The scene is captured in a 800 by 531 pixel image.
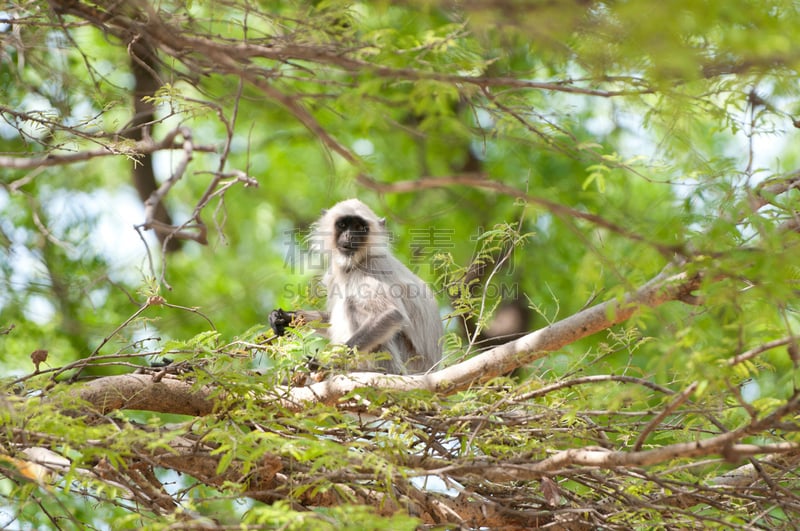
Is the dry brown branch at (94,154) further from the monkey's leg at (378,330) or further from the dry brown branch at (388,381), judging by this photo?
the monkey's leg at (378,330)

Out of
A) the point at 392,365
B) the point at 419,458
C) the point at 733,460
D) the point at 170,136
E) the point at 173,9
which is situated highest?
the point at 173,9

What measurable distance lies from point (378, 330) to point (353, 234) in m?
1.00

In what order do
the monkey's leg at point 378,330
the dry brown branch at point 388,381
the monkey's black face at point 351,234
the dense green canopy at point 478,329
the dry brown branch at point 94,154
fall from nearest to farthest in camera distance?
the dense green canopy at point 478,329 < the dry brown branch at point 94,154 < the dry brown branch at point 388,381 < the monkey's leg at point 378,330 < the monkey's black face at point 351,234

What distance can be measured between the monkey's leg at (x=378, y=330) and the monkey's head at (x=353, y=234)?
0.76 m

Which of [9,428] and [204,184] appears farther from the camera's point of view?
[204,184]

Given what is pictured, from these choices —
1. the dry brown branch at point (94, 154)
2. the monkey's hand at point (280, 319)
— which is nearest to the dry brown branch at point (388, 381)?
the dry brown branch at point (94, 154)

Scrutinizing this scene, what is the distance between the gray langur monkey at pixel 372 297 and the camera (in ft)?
21.2

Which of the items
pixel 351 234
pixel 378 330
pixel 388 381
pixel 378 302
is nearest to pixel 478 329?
pixel 388 381

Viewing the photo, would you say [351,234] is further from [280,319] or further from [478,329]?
[478,329]

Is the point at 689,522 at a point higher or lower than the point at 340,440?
lower

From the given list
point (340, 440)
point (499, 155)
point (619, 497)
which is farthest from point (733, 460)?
point (499, 155)

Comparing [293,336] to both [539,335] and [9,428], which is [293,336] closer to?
[539,335]

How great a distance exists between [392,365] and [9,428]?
371 cm

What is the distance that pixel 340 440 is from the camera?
3914 mm
